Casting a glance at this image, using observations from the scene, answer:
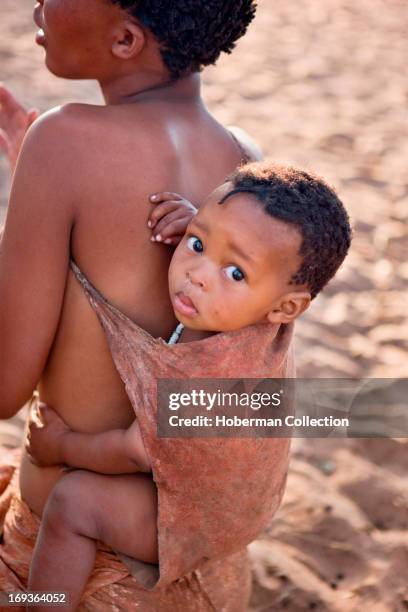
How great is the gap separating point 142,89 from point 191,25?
7.4 inches

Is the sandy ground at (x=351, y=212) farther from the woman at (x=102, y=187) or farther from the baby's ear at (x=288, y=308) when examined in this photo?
the baby's ear at (x=288, y=308)

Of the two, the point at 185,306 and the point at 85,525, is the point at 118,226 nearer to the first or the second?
the point at 185,306

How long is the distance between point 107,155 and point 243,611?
47.8 inches

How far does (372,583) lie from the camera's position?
3297 millimetres

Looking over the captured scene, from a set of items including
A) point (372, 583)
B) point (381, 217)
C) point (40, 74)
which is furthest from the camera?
point (40, 74)

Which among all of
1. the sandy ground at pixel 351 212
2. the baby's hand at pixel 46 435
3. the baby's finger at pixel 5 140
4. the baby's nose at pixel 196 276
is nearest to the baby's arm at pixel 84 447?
the baby's hand at pixel 46 435

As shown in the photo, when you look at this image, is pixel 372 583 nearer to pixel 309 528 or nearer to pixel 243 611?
pixel 309 528

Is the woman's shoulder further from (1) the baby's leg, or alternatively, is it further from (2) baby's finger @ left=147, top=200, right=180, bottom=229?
(1) the baby's leg

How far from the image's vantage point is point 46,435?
2297 millimetres

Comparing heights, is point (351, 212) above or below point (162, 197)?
below

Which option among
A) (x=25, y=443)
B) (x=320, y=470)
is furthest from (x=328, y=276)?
(x=320, y=470)

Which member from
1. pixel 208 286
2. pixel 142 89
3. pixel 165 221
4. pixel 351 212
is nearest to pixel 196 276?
pixel 208 286

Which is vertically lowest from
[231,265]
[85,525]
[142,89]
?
[85,525]

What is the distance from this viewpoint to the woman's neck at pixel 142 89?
2.24m
